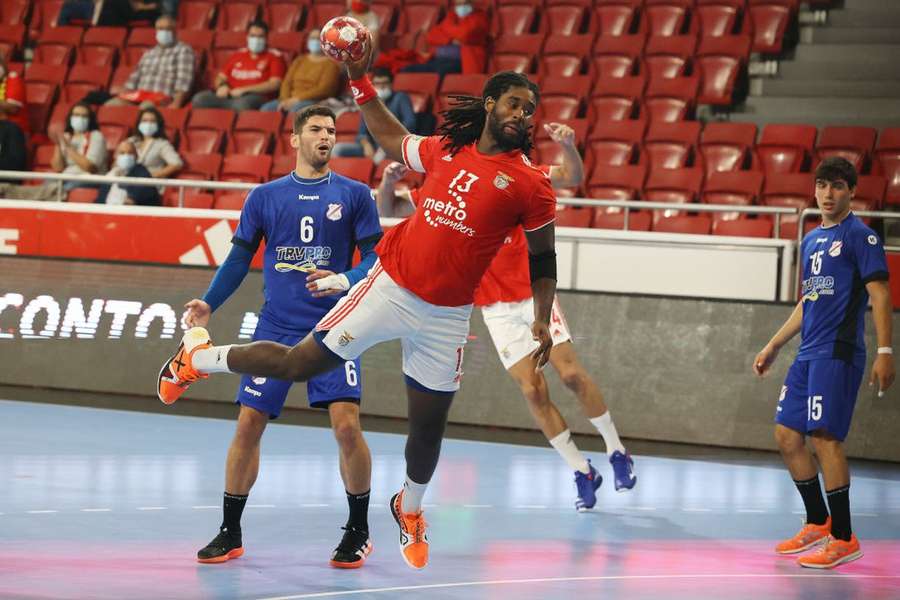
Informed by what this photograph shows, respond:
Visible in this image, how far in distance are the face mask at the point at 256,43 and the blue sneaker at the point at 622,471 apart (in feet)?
35.3

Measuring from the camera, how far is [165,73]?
19438mm

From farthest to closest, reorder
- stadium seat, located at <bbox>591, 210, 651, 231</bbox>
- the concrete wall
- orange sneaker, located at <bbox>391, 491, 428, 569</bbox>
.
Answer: stadium seat, located at <bbox>591, 210, 651, 231</bbox> < the concrete wall < orange sneaker, located at <bbox>391, 491, 428, 569</bbox>

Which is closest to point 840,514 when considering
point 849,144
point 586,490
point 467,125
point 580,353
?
point 586,490

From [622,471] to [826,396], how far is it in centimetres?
205

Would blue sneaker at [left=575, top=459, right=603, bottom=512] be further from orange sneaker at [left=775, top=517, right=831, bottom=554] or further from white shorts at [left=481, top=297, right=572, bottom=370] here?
orange sneaker at [left=775, top=517, right=831, bottom=554]

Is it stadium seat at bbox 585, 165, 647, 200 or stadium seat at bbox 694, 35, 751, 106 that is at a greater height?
stadium seat at bbox 694, 35, 751, 106

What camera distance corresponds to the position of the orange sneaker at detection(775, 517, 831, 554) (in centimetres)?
816

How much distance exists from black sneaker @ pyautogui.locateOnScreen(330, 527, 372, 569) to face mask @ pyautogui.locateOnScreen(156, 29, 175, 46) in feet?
43.1

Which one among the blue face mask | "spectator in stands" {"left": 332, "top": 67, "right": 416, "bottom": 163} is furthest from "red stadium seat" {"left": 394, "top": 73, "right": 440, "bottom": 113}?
the blue face mask

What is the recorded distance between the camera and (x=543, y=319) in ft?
22.0

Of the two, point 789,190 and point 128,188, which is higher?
point 789,190

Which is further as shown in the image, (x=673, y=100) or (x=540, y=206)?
(x=673, y=100)

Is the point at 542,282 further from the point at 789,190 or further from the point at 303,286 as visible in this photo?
the point at 789,190

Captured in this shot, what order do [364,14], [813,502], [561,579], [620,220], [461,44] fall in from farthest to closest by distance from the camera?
[364,14] → [461,44] → [620,220] → [813,502] → [561,579]
